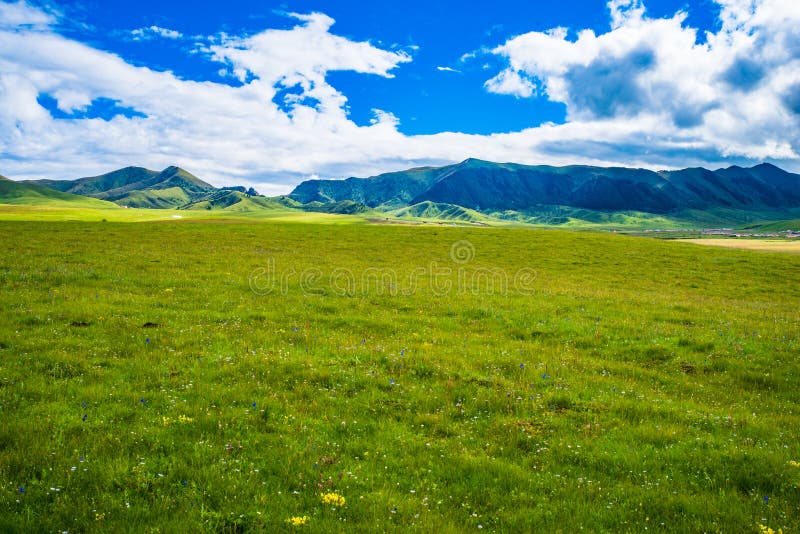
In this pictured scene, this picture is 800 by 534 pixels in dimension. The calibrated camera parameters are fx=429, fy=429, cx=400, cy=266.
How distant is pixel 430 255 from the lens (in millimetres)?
54094

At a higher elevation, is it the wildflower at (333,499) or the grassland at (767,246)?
the grassland at (767,246)

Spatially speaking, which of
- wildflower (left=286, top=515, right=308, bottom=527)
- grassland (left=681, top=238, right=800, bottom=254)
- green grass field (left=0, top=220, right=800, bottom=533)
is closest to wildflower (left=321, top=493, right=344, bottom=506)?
green grass field (left=0, top=220, right=800, bottom=533)

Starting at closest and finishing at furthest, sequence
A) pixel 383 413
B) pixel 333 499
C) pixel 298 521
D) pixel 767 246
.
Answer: pixel 298 521, pixel 333 499, pixel 383 413, pixel 767 246

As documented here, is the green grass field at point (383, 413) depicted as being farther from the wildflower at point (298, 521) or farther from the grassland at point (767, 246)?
the grassland at point (767, 246)

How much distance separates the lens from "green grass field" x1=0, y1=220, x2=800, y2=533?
6887mm

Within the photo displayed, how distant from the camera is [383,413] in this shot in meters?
10.3

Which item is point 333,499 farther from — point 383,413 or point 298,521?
point 383,413

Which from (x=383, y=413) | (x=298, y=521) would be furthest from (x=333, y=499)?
(x=383, y=413)

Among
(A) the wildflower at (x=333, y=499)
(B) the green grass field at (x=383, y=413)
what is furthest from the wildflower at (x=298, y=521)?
(A) the wildflower at (x=333, y=499)

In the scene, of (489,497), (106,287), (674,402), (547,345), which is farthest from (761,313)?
(106,287)

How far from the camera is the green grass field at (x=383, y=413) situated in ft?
22.6

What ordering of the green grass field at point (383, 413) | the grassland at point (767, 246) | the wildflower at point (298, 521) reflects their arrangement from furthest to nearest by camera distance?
the grassland at point (767, 246) < the green grass field at point (383, 413) < the wildflower at point (298, 521)

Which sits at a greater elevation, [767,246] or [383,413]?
[767,246]

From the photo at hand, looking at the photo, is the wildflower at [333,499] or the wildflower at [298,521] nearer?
the wildflower at [298,521]
